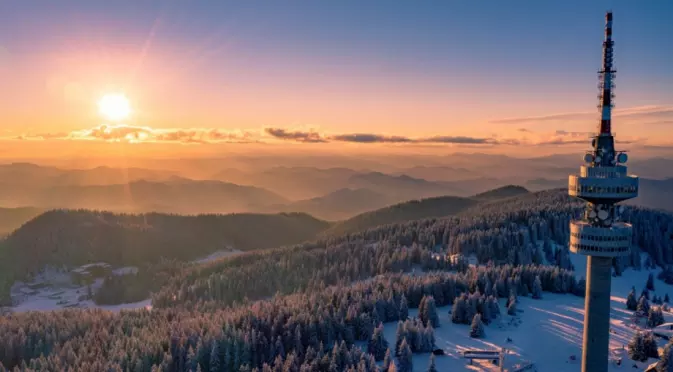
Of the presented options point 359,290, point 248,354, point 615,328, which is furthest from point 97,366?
point 615,328

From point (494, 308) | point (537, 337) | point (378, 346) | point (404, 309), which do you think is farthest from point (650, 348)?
point (378, 346)

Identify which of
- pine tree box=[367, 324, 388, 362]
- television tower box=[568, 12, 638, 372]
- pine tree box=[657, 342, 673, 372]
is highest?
television tower box=[568, 12, 638, 372]

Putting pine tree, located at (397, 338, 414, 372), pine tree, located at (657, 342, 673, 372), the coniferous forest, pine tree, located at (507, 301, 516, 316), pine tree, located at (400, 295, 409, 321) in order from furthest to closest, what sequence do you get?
pine tree, located at (507, 301, 516, 316) < pine tree, located at (400, 295, 409, 321) < the coniferous forest < pine tree, located at (397, 338, 414, 372) < pine tree, located at (657, 342, 673, 372)

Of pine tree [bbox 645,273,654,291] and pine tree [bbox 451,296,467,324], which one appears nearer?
A: pine tree [bbox 451,296,467,324]

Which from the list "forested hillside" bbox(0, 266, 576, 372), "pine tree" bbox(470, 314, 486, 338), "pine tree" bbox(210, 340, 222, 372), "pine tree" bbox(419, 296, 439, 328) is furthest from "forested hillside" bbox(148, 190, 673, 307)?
"pine tree" bbox(210, 340, 222, 372)

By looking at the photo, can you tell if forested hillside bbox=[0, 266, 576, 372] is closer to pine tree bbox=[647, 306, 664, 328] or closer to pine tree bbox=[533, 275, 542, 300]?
pine tree bbox=[533, 275, 542, 300]

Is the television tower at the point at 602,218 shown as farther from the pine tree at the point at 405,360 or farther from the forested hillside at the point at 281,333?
the forested hillside at the point at 281,333
